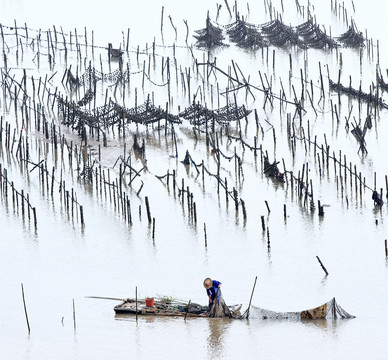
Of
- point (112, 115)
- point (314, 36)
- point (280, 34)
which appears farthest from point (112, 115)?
point (314, 36)

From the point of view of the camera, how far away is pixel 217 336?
1265cm

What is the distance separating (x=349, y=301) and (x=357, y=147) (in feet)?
38.4

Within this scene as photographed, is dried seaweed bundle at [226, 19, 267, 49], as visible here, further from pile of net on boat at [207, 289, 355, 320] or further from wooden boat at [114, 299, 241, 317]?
pile of net on boat at [207, 289, 355, 320]

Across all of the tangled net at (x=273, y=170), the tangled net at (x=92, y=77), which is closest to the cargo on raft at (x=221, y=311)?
the tangled net at (x=273, y=170)

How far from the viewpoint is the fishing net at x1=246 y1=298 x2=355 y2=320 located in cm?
1326

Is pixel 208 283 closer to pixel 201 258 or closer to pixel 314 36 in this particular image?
pixel 201 258

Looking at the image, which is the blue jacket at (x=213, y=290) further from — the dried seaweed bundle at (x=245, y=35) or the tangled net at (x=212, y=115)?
the dried seaweed bundle at (x=245, y=35)

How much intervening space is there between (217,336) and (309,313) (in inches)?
64.9

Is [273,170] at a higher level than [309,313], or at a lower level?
higher

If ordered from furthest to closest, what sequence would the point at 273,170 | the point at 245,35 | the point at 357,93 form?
1. the point at 245,35
2. the point at 357,93
3. the point at 273,170

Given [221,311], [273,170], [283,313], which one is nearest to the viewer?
[283,313]

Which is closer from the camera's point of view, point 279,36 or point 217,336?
point 217,336

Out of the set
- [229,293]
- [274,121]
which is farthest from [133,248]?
[274,121]

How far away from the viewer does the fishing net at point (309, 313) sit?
13.3 m
